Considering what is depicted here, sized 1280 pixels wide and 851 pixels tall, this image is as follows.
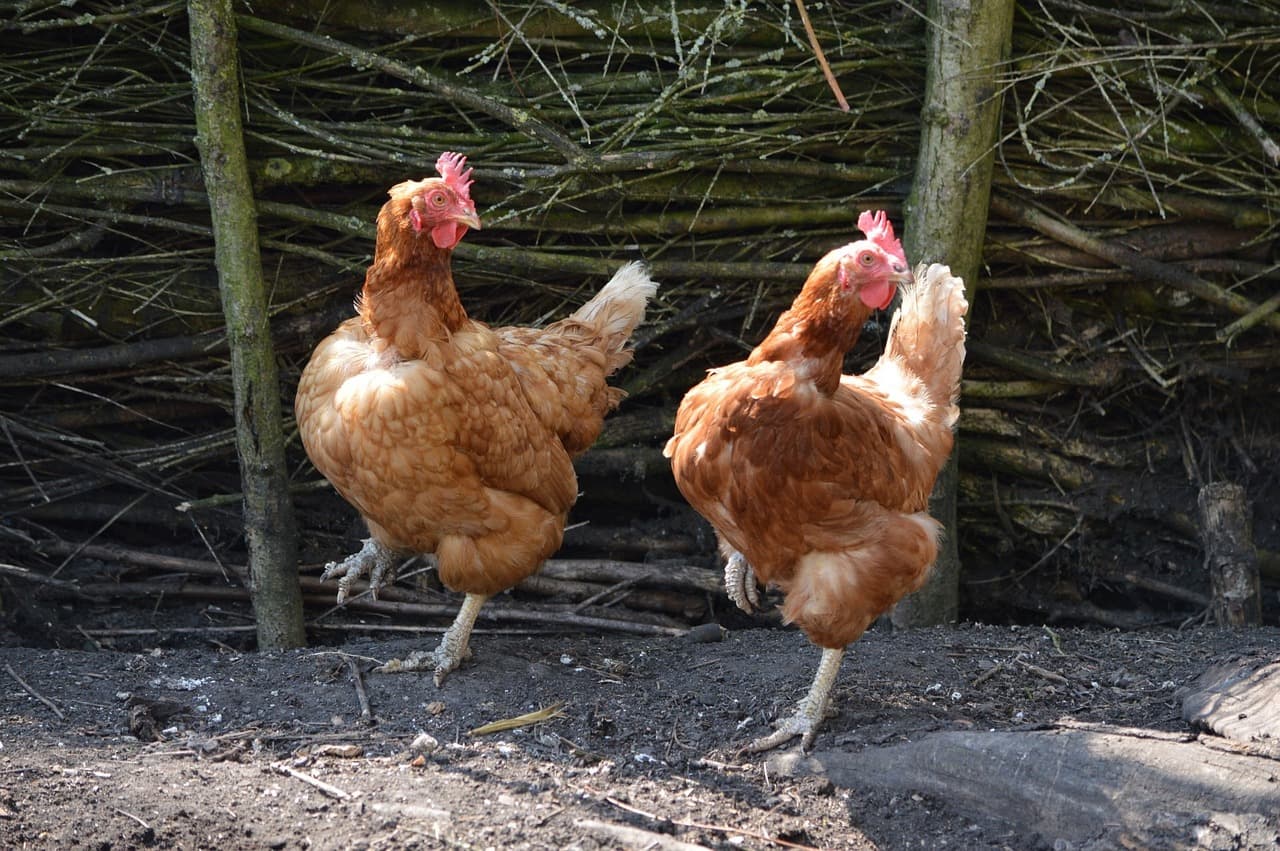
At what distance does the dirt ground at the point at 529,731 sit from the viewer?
273 centimetres

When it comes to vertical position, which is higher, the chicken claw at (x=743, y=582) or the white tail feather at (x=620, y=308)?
the white tail feather at (x=620, y=308)

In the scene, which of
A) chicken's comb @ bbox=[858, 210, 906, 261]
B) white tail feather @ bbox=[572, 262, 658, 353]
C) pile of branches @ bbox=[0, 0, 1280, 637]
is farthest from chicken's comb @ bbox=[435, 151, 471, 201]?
chicken's comb @ bbox=[858, 210, 906, 261]

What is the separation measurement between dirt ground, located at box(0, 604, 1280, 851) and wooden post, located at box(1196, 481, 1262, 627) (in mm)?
330

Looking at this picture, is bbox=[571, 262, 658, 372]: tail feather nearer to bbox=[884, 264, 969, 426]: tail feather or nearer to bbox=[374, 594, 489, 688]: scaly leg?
bbox=[884, 264, 969, 426]: tail feather

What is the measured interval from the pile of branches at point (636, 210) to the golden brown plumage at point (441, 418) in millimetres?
625

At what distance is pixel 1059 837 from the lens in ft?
9.37

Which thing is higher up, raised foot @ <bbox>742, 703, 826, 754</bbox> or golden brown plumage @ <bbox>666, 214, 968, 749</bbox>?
golden brown plumage @ <bbox>666, 214, 968, 749</bbox>

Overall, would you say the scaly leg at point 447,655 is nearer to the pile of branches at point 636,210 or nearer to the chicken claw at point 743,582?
the chicken claw at point 743,582

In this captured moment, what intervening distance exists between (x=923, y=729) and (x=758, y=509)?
0.77 m

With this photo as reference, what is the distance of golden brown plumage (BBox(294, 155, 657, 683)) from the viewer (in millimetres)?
3523

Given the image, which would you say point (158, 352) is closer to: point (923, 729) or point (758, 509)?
point (758, 509)

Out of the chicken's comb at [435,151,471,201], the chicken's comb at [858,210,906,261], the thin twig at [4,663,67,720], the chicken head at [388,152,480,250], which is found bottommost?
the thin twig at [4,663,67,720]

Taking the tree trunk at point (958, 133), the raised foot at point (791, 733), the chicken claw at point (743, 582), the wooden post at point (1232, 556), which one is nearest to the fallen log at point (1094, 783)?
the raised foot at point (791, 733)

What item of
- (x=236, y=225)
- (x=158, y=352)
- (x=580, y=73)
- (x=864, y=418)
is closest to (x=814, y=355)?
(x=864, y=418)
